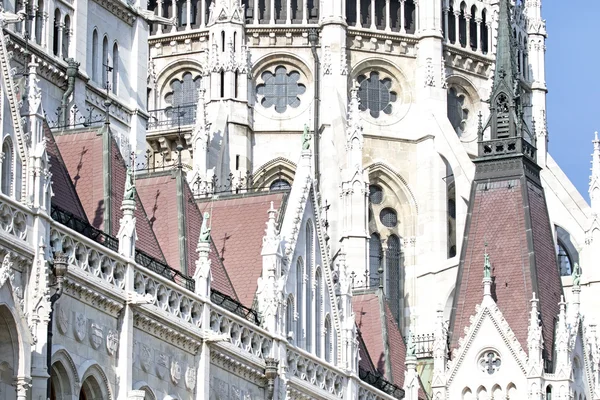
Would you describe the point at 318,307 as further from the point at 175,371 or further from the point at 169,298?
the point at 169,298

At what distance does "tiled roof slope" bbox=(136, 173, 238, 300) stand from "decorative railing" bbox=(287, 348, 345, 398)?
1825 mm

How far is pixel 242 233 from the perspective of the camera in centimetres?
4503

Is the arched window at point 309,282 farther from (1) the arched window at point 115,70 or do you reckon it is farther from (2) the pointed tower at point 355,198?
(2) the pointed tower at point 355,198

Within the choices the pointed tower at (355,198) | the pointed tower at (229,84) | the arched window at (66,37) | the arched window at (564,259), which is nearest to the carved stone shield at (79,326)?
the arched window at (66,37)

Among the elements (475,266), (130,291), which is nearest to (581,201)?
(475,266)

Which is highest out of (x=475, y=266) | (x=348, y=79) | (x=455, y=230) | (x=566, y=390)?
(x=348, y=79)

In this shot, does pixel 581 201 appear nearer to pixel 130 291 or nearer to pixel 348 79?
pixel 348 79

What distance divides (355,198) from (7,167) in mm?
33380

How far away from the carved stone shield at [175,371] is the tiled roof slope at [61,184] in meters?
3.19

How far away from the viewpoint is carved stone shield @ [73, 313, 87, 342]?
35.6 m

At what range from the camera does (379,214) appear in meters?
73.2

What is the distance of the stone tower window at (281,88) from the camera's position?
7438cm

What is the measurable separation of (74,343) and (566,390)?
22.9 meters

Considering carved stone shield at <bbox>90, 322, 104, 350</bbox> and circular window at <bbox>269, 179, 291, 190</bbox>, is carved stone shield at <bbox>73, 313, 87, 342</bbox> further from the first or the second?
circular window at <bbox>269, 179, 291, 190</bbox>
